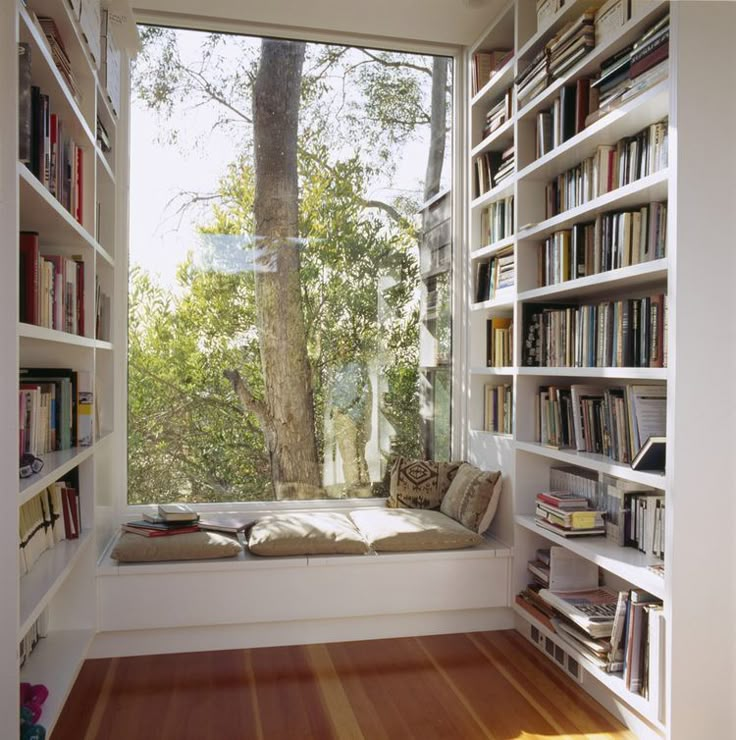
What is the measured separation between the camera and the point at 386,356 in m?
3.90

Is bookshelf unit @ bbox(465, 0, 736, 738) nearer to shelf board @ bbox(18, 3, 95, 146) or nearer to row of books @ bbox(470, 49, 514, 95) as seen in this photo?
row of books @ bbox(470, 49, 514, 95)

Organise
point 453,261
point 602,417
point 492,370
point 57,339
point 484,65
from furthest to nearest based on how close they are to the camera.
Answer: point 453,261, point 484,65, point 492,370, point 602,417, point 57,339

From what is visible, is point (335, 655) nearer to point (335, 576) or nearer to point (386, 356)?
point (335, 576)

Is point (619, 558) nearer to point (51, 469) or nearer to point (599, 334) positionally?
point (599, 334)

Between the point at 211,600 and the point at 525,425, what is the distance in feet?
5.12

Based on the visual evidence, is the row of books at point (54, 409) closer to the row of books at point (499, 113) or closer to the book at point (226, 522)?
the book at point (226, 522)

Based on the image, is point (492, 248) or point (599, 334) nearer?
point (599, 334)

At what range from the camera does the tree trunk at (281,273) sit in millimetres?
3730

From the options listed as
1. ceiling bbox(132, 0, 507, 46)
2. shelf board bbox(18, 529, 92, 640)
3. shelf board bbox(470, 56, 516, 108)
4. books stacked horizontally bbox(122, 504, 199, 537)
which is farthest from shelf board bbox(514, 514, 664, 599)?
ceiling bbox(132, 0, 507, 46)

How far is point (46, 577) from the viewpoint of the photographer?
2293 mm

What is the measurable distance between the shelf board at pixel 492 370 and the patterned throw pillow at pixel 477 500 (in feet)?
1.55

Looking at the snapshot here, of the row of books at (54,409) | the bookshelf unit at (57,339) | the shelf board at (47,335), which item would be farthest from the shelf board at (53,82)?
the row of books at (54,409)

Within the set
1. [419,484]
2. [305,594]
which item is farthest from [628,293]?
[305,594]

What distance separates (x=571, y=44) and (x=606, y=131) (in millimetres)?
463
